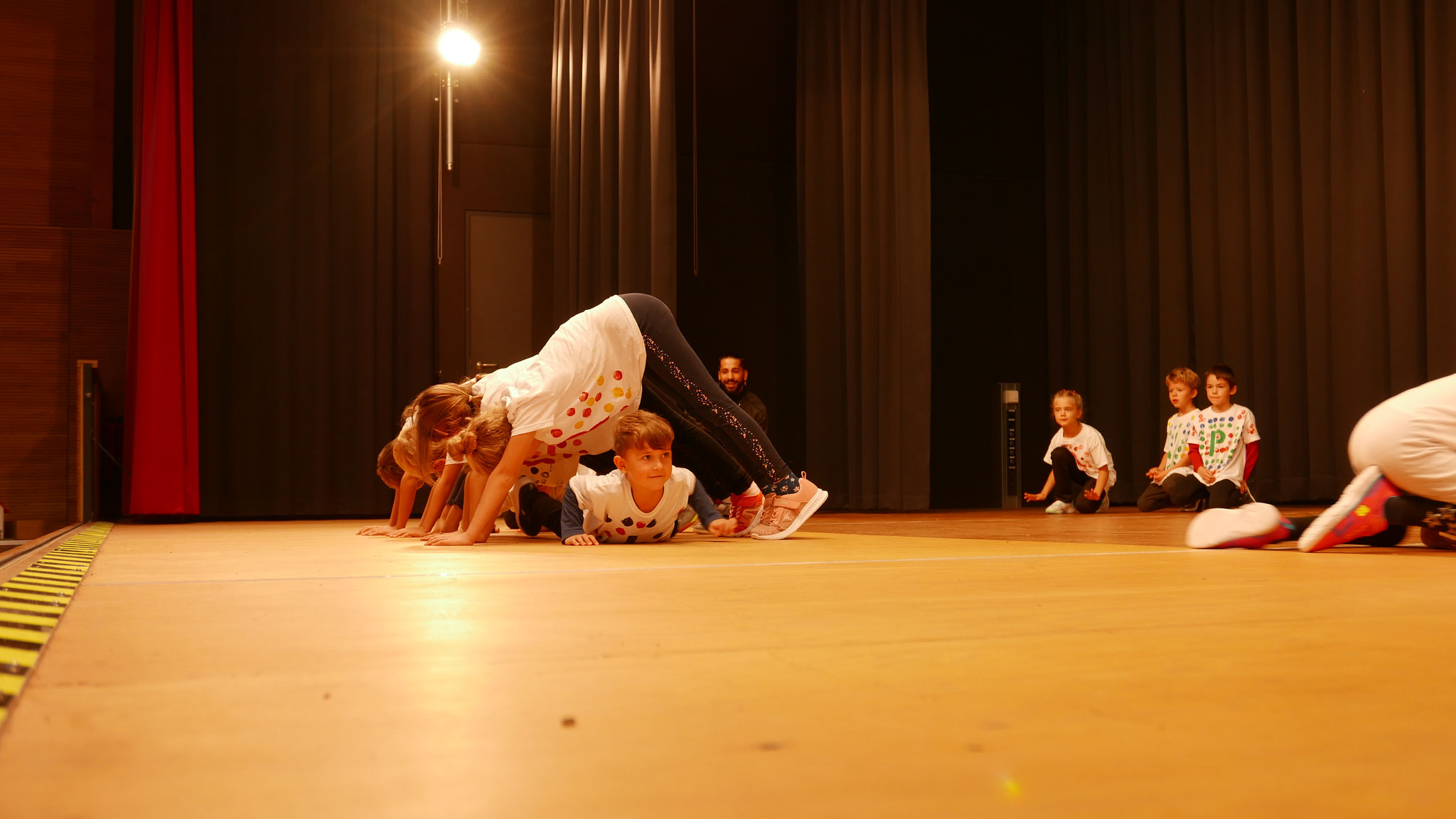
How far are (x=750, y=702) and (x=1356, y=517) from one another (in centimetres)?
164

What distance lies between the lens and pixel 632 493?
8.07 ft

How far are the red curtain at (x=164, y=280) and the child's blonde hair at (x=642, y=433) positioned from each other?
315cm

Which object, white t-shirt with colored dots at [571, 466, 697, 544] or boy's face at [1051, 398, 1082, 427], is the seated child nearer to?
white t-shirt with colored dots at [571, 466, 697, 544]

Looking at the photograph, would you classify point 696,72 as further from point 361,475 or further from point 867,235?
point 361,475

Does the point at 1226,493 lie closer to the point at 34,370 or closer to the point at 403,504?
the point at 403,504

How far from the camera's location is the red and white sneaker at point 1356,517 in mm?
1775

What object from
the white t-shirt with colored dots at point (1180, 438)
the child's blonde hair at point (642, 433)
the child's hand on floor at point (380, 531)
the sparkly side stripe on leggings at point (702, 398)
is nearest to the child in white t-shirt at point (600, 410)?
Answer: the sparkly side stripe on leggings at point (702, 398)

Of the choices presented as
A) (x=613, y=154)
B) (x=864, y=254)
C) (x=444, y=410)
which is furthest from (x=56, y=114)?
(x=864, y=254)

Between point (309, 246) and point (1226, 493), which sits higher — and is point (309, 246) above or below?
above

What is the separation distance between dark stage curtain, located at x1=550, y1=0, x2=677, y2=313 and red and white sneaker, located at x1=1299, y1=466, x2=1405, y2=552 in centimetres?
350

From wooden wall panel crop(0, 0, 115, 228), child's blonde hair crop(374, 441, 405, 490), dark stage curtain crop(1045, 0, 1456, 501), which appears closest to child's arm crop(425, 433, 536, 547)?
child's blonde hair crop(374, 441, 405, 490)

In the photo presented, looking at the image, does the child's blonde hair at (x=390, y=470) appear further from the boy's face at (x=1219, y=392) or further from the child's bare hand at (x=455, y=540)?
the boy's face at (x=1219, y=392)

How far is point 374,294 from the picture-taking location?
16.4 feet

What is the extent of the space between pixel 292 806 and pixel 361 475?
4.78 metres
